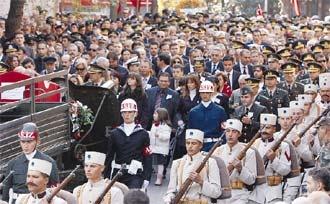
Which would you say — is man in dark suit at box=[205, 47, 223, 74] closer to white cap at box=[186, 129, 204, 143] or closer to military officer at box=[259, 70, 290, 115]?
military officer at box=[259, 70, 290, 115]

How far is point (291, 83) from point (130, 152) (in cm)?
616

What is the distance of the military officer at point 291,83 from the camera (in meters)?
20.1

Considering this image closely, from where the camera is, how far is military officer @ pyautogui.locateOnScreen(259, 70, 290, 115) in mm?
18906

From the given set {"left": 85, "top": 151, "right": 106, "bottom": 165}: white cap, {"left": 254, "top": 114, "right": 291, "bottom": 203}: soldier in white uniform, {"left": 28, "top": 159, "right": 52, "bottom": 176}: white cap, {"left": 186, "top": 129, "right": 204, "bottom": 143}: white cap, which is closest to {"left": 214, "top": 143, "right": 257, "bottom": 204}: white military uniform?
{"left": 254, "top": 114, "right": 291, "bottom": 203}: soldier in white uniform

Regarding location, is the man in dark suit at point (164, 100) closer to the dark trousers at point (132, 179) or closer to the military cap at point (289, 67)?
the military cap at point (289, 67)

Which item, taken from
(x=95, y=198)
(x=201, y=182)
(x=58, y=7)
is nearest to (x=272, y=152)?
(x=201, y=182)

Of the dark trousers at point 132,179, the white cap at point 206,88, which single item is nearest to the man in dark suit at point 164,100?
the white cap at point 206,88

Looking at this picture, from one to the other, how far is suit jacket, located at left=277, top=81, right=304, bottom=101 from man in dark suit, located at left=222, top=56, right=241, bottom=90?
1.28 m

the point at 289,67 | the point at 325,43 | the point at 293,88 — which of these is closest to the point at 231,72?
the point at 289,67

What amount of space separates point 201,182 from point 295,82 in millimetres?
8143

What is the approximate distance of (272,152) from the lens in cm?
1443

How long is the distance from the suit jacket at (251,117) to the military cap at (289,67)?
9.37ft

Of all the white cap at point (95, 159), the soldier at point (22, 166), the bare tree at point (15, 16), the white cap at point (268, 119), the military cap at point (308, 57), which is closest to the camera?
the white cap at point (95, 159)

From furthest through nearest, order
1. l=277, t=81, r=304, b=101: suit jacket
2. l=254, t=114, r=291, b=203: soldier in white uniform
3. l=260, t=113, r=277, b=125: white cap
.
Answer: l=277, t=81, r=304, b=101: suit jacket
l=260, t=113, r=277, b=125: white cap
l=254, t=114, r=291, b=203: soldier in white uniform
